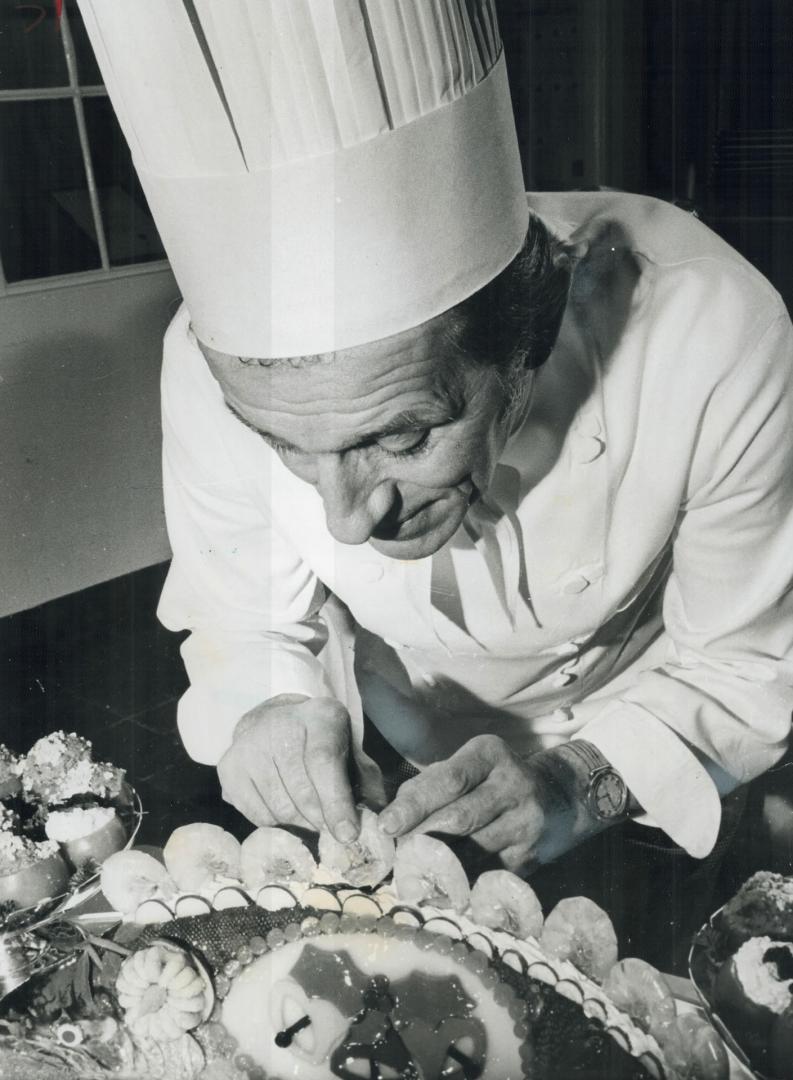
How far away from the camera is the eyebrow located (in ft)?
2.71

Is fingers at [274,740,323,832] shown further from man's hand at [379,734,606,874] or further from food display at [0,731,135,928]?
food display at [0,731,135,928]

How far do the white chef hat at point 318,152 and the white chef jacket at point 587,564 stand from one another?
6.1 inches

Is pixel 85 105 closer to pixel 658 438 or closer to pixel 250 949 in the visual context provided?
pixel 658 438

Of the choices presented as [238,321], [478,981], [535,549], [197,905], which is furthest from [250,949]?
[238,321]

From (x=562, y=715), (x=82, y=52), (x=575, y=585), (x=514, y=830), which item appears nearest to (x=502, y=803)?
(x=514, y=830)

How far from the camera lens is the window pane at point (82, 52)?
897 mm

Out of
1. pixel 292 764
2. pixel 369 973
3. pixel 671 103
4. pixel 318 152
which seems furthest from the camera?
pixel 292 764

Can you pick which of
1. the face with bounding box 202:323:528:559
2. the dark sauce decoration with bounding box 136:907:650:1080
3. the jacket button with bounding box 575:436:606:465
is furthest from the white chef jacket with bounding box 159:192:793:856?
the dark sauce decoration with bounding box 136:907:650:1080

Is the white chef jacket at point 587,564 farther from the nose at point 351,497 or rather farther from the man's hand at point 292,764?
the nose at point 351,497

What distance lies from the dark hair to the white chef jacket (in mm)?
30

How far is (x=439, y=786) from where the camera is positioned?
1.02m

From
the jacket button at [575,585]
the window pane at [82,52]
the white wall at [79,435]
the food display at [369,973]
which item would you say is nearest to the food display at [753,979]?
the food display at [369,973]

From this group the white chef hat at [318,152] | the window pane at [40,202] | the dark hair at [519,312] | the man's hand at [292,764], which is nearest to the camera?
the white chef hat at [318,152]

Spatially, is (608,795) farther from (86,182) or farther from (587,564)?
(86,182)
